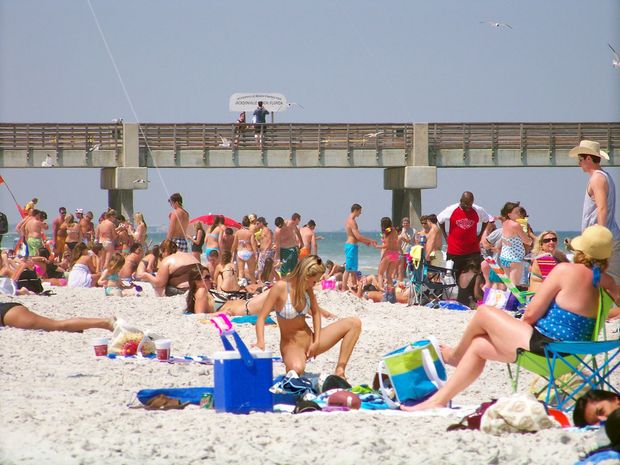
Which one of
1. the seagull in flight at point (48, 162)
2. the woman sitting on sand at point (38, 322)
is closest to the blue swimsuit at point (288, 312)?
the woman sitting on sand at point (38, 322)

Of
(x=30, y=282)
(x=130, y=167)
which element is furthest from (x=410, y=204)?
(x=30, y=282)

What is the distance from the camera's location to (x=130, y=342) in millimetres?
7617

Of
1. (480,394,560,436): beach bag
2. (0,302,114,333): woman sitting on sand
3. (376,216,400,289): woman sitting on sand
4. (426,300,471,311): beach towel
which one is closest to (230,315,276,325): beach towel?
(0,302,114,333): woman sitting on sand

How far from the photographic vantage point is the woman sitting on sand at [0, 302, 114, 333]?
8625 millimetres

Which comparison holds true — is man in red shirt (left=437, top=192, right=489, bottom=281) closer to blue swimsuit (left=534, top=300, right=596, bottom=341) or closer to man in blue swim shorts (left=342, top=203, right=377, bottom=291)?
man in blue swim shorts (left=342, top=203, right=377, bottom=291)

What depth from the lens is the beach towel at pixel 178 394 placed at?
563cm

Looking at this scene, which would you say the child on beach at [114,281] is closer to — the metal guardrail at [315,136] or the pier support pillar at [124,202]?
the metal guardrail at [315,136]

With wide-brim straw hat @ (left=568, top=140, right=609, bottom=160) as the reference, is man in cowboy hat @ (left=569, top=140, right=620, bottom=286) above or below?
below

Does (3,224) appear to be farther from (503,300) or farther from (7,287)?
(503,300)

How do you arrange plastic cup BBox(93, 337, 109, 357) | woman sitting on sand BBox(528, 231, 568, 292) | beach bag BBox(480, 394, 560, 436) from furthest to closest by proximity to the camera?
1. woman sitting on sand BBox(528, 231, 568, 292)
2. plastic cup BBox(93, 337, 109, 357)
3. beach bag BBox(480, 394, 560, 436)

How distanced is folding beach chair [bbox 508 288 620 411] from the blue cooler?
1302 millimetres

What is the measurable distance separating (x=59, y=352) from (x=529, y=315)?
3646 mm

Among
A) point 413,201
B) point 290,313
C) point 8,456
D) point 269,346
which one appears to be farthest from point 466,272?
point 413,201
